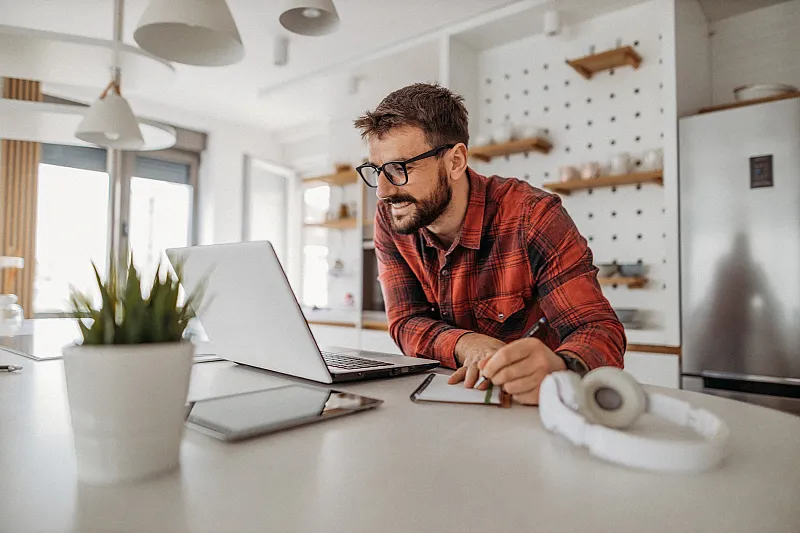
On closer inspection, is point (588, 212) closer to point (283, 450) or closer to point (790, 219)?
point (790, 219)

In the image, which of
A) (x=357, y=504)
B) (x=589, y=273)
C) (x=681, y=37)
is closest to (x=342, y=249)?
(x=681, y=37)

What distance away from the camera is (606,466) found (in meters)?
0.56

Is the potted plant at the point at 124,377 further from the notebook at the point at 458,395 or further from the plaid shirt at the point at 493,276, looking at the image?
the plaid shirt at the point at 493,276

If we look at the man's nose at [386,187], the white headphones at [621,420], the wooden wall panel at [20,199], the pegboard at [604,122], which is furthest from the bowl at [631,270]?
the wooden wall panel at [20,199]

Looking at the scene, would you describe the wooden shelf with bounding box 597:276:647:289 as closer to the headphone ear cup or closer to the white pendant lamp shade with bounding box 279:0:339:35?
the white pendant lamp shade with bounding box 279:0:339:35

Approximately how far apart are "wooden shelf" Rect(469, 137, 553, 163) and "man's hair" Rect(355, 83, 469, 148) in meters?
1.78

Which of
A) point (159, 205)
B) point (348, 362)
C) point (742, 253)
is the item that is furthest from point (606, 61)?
point (159, 205)

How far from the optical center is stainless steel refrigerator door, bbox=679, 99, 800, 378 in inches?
95.1

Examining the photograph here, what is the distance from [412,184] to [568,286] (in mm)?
466

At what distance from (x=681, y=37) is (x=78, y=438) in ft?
10.5

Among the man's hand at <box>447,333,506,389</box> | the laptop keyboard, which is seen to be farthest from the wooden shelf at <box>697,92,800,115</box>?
the laptop keyboard

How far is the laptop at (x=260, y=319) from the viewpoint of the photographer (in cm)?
87

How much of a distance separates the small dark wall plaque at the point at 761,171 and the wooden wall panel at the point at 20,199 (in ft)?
15.3

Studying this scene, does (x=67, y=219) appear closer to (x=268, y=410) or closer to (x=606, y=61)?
(x=606, y=61)
